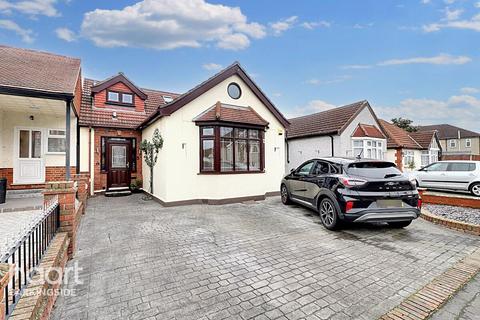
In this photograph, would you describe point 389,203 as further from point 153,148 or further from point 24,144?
point 24,144

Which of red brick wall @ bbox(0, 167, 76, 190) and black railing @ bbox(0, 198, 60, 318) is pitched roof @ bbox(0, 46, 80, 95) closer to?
red brick wall @ bbox(0, 167, 76, 190)

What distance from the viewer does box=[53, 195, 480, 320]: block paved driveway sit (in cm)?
252

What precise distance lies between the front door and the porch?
1516 millimetres

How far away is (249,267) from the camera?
11.5ft

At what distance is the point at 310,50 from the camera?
1266 cm

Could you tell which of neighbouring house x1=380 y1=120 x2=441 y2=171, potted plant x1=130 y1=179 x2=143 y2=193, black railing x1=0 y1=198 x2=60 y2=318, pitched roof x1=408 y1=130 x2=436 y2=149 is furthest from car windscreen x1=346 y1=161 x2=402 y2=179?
pitched roof x1=408 y1=130 x2=436 y2=149

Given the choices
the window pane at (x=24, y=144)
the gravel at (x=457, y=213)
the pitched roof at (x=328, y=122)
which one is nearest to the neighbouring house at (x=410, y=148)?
the pitched roof at (x=328, y=122)

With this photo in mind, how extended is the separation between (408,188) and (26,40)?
1604cm

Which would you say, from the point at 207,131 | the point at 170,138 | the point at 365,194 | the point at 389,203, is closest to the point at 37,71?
the point at 170,138

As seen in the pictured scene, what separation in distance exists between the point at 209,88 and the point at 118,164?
6.28 m

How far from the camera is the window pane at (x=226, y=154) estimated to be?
28.2 feet

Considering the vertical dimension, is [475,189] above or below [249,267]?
above

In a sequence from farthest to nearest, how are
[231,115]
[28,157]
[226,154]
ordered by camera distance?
[28,157] → [231,115] → [226,154]

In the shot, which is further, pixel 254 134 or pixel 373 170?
pixel 254 134
